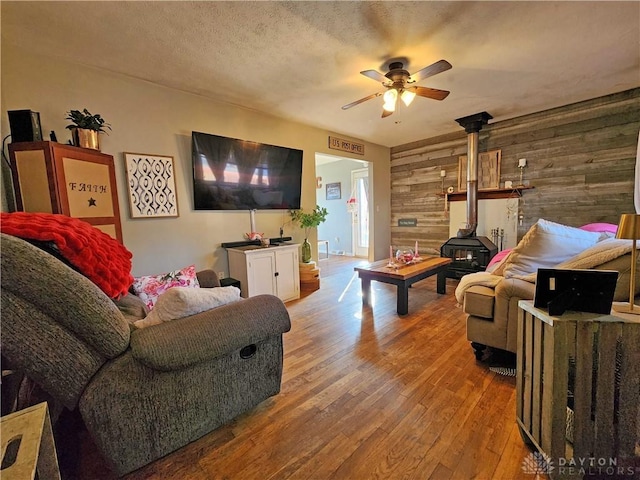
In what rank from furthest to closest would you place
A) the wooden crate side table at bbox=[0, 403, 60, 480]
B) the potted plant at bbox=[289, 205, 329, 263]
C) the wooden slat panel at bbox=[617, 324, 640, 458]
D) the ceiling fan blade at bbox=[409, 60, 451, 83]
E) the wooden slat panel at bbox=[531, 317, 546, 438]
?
the potted plant at bbox=[289, 205, 329, 263] < the ceiling fan blade at bbox=[409, 60, 451, 83] < the wooden slat panel at bbox=[531, 317, 546, 438] < the wooden slat panel at bbox=[617, 324, 640, 458] < the wooden crate side table at bbox=[0, 403, 60, 480]

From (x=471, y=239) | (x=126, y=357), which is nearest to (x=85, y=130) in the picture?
(x=126, y=357)

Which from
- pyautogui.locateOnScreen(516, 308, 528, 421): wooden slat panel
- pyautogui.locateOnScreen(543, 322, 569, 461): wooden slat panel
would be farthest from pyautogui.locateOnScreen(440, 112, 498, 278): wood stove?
pyautogui.locateOnScreen(543, 322, 569, 461): wooden slat panel

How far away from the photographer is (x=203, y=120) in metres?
3.15

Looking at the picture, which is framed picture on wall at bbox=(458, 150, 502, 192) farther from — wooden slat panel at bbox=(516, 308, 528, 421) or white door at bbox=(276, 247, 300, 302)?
wooden slat panel at bbox=(516, 308, 528, 421)

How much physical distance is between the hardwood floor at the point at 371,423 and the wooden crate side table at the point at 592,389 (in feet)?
0.85

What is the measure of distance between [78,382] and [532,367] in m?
1.88

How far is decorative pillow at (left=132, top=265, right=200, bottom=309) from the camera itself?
1935 mm

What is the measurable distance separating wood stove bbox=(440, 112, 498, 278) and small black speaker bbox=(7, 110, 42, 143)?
493cm

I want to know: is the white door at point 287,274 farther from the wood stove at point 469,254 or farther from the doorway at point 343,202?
the doorway at point 343,202

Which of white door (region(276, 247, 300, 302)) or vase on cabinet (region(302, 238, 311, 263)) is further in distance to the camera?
vase on cabinet (region(302, 238, 311, 263))

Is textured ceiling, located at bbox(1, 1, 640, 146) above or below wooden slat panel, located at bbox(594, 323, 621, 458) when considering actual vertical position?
above

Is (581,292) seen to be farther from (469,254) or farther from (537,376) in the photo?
(469,254)

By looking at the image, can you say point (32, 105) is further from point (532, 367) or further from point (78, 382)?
point (532, 367)

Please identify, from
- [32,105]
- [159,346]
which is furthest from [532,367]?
[32,105]
